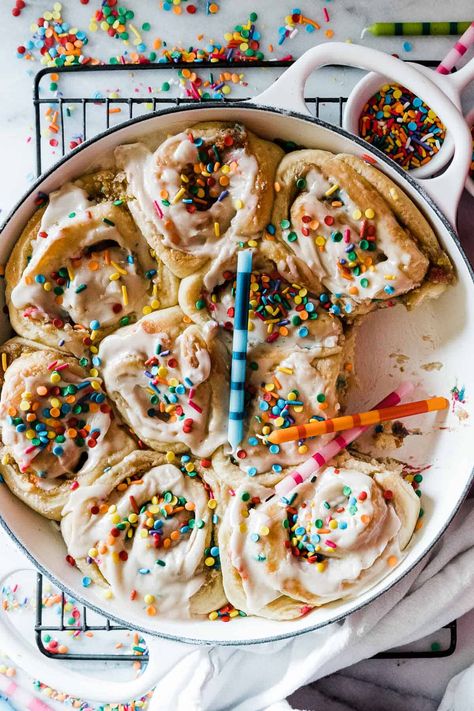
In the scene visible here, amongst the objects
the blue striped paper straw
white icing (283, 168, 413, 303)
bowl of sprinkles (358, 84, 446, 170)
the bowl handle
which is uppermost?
the bowl handle

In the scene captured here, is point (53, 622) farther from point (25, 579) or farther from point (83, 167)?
point (83, 167)

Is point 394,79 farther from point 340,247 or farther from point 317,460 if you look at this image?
point 317,460

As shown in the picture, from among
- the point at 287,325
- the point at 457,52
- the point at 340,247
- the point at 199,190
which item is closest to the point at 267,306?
the point at 287,325

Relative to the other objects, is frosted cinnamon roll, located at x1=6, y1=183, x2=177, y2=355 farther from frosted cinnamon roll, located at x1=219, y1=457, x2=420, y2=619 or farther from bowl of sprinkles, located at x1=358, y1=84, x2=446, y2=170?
bowl of sprinkles, located at x1=358, y1=84, x2=446, y2=170

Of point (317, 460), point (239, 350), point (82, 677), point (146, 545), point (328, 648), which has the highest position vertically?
point (239, 350)

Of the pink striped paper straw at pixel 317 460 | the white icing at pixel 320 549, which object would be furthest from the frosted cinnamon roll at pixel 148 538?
the pink striped paper straw at pixel 317 460

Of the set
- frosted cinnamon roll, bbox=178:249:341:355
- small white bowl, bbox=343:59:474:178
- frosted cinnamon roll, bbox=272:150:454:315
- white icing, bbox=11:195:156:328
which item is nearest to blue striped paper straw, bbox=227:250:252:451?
frosted cinnamon roll, bbox=178:249:341:355

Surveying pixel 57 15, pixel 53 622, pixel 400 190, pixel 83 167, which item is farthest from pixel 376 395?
pixel 57 15
